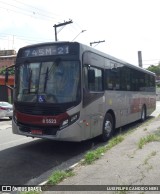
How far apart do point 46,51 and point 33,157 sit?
3.06 metres

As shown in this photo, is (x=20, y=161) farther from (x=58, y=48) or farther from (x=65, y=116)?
(x=58, y=48)

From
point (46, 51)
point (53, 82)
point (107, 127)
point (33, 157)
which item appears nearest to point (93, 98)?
point (53, 82)

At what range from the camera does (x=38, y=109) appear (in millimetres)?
8977

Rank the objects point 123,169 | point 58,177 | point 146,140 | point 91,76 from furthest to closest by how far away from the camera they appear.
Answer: point 91,76 < point 146,140 < point 123,169 < point 58,177

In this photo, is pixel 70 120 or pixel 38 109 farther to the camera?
pixel 38 109

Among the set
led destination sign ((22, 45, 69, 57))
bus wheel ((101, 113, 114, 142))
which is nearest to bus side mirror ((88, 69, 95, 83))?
led destination sign ((22, 45, 69, 57))

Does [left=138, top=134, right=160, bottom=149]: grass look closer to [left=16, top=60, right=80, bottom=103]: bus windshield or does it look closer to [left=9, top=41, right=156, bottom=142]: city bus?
[left=9, top=41, right=156, bottom=142]: city bus

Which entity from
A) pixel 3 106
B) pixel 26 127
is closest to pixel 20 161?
pixel 26 127

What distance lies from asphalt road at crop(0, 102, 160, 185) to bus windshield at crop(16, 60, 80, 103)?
1564 mm

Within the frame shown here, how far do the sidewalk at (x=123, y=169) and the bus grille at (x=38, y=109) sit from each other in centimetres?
183

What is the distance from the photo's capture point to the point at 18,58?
388 inches

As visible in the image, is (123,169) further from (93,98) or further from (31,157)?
(93,98)

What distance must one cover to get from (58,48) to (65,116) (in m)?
2.02

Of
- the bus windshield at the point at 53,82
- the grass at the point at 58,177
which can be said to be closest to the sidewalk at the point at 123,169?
the grass at the point at 58,177
